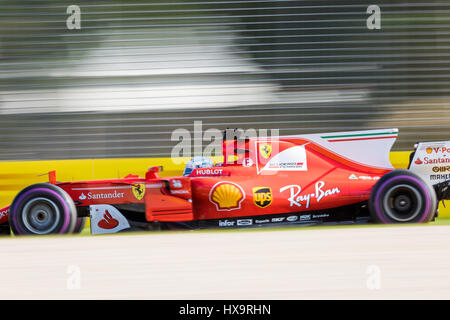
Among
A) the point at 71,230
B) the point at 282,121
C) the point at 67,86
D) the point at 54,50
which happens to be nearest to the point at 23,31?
the point at 54,50

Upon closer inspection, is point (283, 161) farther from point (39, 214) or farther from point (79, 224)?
point (39, 214)

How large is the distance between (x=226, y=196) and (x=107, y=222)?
109 centimetres

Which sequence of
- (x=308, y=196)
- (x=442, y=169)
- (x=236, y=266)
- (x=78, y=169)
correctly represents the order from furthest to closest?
(x=78, y=169), (x=442, y=169), (x=308, y=196), (x=236, y=266)

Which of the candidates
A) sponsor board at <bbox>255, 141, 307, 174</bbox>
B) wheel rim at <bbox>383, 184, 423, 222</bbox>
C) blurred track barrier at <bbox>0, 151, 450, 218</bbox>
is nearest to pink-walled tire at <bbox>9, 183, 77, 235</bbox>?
blurred track barrier at <bbox>0, 151, 450, 218</bbox>

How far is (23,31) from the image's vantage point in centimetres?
605

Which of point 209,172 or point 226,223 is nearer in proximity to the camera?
point 226,223

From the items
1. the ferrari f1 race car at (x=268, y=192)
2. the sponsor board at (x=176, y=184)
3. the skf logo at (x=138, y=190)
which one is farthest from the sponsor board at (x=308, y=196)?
the skf logo at (x=138, y=190)

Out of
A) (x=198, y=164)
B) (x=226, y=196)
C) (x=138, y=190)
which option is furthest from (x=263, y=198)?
(x=138, y=190)

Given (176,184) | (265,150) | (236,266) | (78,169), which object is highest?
(265,150)

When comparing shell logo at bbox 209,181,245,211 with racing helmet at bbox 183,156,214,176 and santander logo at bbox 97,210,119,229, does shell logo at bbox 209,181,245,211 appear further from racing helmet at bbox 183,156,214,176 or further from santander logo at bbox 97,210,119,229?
santander logo at bbox 97,210,119,229

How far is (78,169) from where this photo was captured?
19.0 ft

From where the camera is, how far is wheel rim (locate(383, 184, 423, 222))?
4375 mm

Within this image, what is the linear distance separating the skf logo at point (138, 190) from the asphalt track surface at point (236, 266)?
39 cm

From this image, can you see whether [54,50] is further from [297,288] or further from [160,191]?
[297,288]
